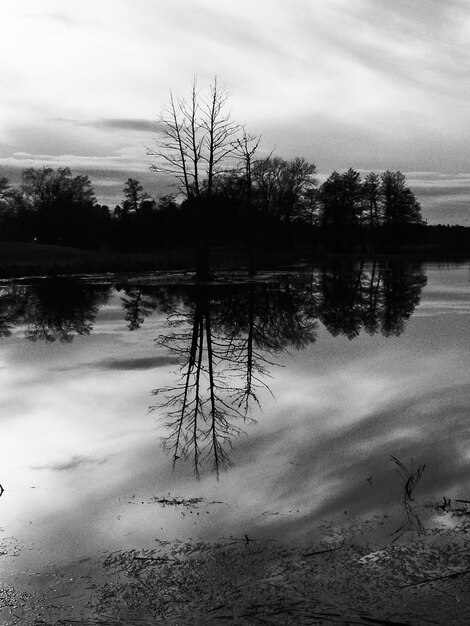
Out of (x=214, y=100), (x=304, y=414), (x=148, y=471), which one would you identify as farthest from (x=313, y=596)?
(x=214, y=100)

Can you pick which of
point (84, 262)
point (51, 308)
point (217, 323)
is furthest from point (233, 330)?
point (84, 262)

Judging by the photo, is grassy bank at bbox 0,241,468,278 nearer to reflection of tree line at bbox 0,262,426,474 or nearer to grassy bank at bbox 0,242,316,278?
grassy bank at bbox 0,242,316,278

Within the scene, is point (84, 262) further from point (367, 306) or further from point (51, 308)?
point (367, 306)

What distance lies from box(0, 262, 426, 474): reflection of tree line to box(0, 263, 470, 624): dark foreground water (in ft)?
0.22

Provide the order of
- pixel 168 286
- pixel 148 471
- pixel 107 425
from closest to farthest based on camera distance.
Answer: pixel 148 471 < pixel 107 425 < pixel 168 286

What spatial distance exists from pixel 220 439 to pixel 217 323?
10.4 metres

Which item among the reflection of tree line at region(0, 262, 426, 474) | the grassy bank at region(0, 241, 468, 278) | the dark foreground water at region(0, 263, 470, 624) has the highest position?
the grassy bank at region(0, 241, 468, 278)

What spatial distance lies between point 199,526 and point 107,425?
140 inches

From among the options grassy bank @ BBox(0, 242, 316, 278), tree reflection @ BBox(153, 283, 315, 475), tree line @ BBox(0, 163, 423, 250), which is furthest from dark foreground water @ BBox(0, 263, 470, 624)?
tree line @ BBox(0, 163, 423, 250)

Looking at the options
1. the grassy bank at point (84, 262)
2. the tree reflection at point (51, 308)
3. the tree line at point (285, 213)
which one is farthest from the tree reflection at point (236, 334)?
the tree line at point (285, 213)

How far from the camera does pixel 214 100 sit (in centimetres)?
3422

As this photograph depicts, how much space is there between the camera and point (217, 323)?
18203 mm

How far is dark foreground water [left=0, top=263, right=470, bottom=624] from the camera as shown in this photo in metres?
5.29

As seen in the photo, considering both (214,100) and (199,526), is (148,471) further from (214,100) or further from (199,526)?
(214,100)
